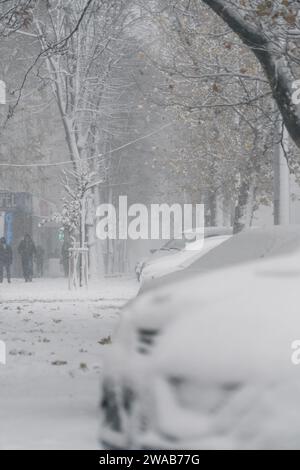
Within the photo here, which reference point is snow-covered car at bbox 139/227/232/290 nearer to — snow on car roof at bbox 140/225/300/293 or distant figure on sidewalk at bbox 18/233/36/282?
snow on car roof at bbox 140/225/300/293

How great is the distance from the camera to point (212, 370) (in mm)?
5656

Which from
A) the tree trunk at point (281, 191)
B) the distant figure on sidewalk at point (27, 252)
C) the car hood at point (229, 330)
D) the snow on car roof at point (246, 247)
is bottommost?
the distant figure on sidewalk at point (27, 252)

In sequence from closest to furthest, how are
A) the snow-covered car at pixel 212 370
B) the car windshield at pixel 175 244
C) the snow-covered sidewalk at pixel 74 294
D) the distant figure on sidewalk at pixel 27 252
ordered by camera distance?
the snow-covered car at pixel 212 370, the snow-covered sidewalk at pixel 74 294, the car windshield at pixel 175 244, the distant figure on sidewalk at pixel 27 252

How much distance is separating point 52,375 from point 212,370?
580 cm

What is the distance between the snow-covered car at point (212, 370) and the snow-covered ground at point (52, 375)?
62.3 inches

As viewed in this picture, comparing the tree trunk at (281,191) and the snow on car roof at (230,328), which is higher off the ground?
the tree trunk at (281,191)

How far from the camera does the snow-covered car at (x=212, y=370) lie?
5.66m

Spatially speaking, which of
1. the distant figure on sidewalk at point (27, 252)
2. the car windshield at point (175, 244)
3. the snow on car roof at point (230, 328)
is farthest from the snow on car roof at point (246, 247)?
the distant figure on sidewalk at point (27, 252)

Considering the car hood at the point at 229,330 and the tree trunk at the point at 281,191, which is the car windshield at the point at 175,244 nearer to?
the tree trunk at the point at 281,191

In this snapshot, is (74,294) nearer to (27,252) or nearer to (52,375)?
(27,252)

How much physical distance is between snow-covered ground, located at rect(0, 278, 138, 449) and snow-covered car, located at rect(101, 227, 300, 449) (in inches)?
62.3

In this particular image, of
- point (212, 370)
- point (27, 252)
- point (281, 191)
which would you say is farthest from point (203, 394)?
point (27, 252)

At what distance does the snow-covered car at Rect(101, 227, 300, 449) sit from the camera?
5.66 meters

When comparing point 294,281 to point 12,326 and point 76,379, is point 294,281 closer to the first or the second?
point 76,379
